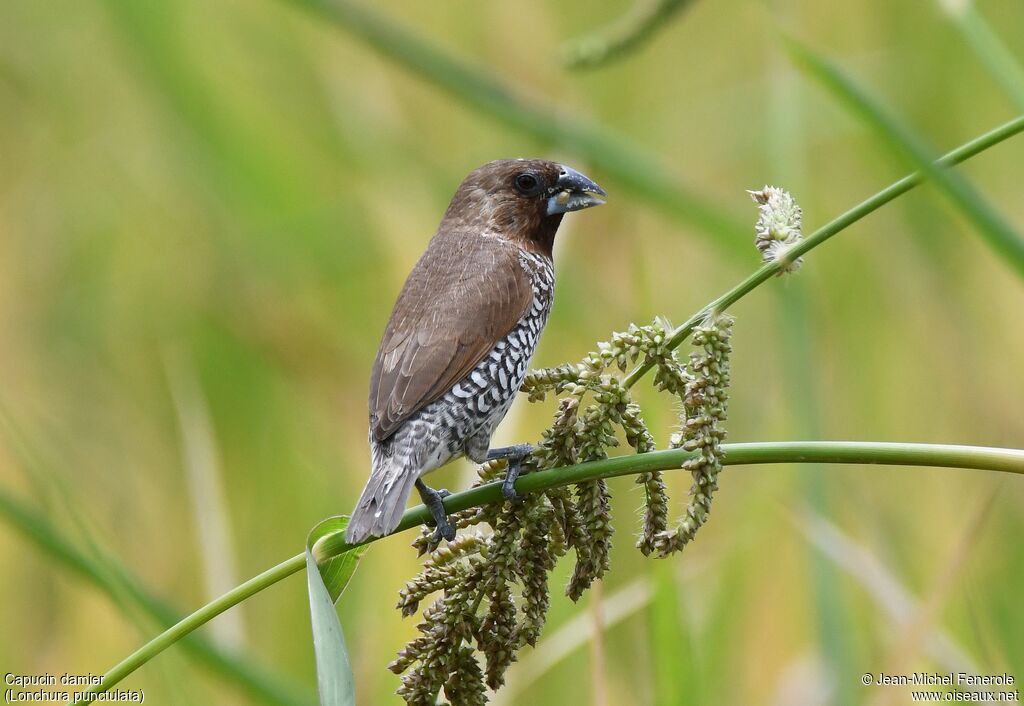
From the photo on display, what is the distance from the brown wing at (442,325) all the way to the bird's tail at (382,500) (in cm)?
10

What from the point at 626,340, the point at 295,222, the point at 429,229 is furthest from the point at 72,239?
the point at 626,340

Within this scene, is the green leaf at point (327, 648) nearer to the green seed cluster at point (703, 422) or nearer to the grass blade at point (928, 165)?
the green seed cluster at point (703, 422)

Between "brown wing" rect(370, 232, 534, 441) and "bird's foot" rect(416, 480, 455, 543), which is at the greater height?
"brown wing" rect(370, 232, 534, 441)

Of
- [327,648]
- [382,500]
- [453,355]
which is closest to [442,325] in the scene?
[453,355]

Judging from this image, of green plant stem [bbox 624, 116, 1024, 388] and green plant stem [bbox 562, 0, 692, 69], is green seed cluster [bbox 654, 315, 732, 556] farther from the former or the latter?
green plant stem [bbox 562, 0, 692, 69]

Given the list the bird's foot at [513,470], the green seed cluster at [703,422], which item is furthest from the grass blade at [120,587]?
the green seed cluster at [703,422]

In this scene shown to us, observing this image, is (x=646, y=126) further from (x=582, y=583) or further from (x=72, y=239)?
(x=582, y=583)

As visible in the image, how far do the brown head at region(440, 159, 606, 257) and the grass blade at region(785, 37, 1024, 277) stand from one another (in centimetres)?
139

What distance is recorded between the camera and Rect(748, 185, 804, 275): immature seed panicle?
1.69m

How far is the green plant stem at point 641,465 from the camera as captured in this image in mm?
1503

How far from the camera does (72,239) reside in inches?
201

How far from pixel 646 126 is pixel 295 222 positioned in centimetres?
170

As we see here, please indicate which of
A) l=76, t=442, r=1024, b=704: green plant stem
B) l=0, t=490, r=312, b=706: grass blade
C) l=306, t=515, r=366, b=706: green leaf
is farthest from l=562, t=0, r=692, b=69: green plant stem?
l=0, t=490, r=312, b=706: grass blade

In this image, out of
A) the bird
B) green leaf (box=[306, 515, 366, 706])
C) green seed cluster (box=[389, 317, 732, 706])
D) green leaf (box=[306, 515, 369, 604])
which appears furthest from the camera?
the bird
